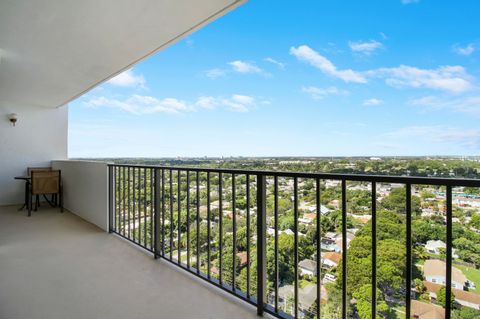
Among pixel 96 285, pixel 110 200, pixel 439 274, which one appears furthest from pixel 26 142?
pixel 439 274

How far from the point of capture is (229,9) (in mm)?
2238

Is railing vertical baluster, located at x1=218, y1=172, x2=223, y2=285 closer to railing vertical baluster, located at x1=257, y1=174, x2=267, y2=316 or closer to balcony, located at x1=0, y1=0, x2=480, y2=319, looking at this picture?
balcony, located at x1=0, y1=0, x2=480, y2=319

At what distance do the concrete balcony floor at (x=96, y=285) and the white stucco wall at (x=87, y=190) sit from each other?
0.71 metres

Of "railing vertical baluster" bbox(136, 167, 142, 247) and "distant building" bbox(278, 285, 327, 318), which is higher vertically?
"railing vertical baluster" bbox(136, 167, 142, 247)

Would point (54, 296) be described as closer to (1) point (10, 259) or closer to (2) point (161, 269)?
(2) point (161, 269)

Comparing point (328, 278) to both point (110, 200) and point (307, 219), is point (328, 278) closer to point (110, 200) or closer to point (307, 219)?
point (307, 219)

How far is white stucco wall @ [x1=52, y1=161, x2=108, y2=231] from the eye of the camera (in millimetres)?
3969

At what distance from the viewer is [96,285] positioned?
216 centimetres

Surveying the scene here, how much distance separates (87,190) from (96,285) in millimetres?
2784

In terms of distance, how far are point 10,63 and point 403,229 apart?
4824mm

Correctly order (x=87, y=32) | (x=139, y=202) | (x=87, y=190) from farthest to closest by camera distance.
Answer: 1. (x=87, y=190)
2. (x=139, y=202)
3. (x=87, y=32)

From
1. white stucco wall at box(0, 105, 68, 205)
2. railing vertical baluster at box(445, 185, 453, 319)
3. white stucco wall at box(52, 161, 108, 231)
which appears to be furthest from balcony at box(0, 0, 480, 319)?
white stucco wall at box(0, 105, 68, 205)

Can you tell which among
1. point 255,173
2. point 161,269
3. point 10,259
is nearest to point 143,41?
point 255,173

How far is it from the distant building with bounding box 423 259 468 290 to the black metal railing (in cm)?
5
